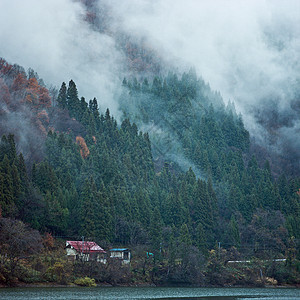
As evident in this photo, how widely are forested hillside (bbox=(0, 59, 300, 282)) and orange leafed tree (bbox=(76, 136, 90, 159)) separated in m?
0.25

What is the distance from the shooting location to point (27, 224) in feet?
272

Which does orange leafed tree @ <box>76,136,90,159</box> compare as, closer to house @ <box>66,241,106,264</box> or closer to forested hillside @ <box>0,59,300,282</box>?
forested hillside @ <box>0,59,300,282</box>

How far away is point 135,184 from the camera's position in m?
118

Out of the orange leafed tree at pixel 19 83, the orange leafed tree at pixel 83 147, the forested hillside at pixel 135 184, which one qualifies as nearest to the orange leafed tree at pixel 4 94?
the forested hillside at pixel 135 184

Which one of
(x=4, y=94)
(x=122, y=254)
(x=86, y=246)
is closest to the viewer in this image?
(x=86, y=246)

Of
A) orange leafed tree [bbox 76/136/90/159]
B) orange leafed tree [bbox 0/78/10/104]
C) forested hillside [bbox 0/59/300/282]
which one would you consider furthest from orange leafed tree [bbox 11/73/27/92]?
orange leafed tree [bbox 76/136/90/159]

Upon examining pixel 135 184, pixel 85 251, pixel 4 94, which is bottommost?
pixel 85 251

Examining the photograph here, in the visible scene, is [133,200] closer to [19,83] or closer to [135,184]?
[135,184]

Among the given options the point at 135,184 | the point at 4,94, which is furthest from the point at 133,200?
the point at 4,94

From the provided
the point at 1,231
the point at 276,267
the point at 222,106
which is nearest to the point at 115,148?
the point at 276,267

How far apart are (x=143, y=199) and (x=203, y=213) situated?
1447 centimetres

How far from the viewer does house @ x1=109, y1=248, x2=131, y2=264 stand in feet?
282

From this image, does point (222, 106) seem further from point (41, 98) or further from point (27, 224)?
point (27, 224)

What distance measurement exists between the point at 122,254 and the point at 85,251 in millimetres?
10416
